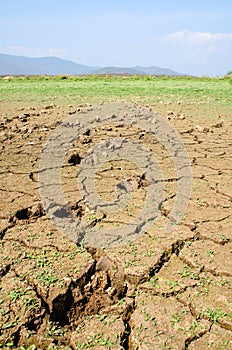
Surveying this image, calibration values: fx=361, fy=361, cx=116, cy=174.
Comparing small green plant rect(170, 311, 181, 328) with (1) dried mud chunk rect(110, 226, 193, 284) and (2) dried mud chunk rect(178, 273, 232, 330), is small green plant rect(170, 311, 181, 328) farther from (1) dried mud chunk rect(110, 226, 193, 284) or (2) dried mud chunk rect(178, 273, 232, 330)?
(1) dried mud chunk rect(110, 226, 193, 284)

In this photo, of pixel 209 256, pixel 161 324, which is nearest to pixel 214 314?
pixel 161 324

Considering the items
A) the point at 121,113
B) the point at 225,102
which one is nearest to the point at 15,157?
the point at 121,113

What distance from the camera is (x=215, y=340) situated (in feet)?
4.74

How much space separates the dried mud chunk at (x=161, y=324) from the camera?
1.43m

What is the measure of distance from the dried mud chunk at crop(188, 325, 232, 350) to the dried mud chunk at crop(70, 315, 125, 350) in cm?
30

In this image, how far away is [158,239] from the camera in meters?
2.15

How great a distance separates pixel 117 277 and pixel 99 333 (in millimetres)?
374

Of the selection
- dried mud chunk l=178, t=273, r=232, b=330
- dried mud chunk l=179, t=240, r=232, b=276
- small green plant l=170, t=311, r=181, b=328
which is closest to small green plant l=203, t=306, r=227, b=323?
dried mud chunk l=178, t=273, r=232, b=330

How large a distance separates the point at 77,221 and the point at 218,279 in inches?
37.5

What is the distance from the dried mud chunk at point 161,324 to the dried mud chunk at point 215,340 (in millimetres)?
31

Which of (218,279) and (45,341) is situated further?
(218,279)

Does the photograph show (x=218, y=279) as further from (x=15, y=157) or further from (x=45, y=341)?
(x=15, y=157)

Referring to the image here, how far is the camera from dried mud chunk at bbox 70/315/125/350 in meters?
1.42

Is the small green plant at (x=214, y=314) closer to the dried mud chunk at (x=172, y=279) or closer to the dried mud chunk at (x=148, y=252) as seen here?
the dried mud chunk at (x=172, y=279)
